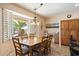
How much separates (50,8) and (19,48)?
34.0 inches

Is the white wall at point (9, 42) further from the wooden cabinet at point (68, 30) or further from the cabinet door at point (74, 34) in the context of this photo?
the cabinet door at point (74, 34)

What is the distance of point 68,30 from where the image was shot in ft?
5.22

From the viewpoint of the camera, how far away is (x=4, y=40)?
146cm

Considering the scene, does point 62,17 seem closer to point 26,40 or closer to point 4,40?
point 26,40

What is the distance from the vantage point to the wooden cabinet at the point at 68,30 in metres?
1.51

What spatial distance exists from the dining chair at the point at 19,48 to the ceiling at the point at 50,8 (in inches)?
22.6

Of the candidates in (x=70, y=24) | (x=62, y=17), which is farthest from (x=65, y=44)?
(x=62, y=17)

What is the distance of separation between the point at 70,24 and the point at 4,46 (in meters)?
1.14

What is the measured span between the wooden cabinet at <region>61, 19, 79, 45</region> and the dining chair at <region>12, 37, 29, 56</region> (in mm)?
640

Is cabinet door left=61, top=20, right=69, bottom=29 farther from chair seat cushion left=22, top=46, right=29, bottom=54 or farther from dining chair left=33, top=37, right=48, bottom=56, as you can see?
chair seat cushion left=22, top=46, right=29, bottom=54

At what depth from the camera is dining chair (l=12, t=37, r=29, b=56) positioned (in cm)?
149

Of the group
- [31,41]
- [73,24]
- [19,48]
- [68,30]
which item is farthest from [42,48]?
[73,24]

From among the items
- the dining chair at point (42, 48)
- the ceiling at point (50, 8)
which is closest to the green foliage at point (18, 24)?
the ceiling at point (50, 8)

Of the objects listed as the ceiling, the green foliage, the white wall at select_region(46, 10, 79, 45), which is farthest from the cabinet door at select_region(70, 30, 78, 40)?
the green foliage
